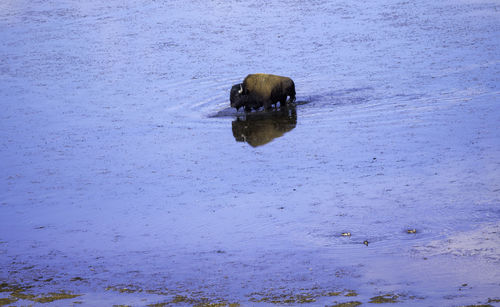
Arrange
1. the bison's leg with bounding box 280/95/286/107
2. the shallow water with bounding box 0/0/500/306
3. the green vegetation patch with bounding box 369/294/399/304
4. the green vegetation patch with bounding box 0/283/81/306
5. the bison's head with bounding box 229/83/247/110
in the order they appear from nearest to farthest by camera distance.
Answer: the green vegetation patch with bounding box 369/294/399/304 < the green vegetation patch with bounding box 0/283/81/306 < the shallow water with bounding box 0/0/500/306 < the bison's head with bounding box 229/83/247/110 < the bison's leg with bounding box 280/95/286/107

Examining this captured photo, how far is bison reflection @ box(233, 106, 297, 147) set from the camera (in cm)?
2073

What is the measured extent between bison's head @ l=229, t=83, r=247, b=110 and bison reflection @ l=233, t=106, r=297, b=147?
17.5 inches

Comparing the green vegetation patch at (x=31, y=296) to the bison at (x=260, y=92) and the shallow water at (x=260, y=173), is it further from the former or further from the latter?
the bison at (x=260, y=92)

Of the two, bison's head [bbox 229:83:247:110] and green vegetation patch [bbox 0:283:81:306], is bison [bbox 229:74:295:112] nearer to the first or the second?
bison's head [bbox 229:83:247:110]

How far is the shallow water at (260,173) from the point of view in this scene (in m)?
11.3

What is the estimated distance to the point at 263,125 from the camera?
2255 centimetres

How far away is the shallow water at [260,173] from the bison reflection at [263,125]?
0.10 meters

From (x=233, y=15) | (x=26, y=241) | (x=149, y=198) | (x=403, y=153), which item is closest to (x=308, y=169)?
(x=403, y=153)

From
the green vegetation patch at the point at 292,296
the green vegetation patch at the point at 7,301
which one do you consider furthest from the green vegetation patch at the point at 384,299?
the green vegetation patch at the point at 7,301

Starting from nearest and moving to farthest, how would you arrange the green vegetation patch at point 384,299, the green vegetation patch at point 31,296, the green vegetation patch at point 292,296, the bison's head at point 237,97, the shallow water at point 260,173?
the green vegetation patch at point 384,299
the green vegetation patch at point 292,296
the green vegetation patch at point 31,296
the shallow water at point 260,173
the bison's head at point 237,97

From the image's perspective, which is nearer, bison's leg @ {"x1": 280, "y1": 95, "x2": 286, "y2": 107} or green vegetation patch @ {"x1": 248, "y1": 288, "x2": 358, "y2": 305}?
green vegetation patch @ {"x1": 248, "y1": 288, "x2": 358, "y2": 305}

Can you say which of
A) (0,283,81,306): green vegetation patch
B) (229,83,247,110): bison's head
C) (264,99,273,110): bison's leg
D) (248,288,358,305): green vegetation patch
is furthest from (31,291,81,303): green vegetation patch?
(264,99,273,110): bison's leg

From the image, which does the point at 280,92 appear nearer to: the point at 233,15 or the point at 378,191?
the point at 378,191

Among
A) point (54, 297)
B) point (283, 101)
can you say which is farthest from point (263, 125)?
point (54, 297)
